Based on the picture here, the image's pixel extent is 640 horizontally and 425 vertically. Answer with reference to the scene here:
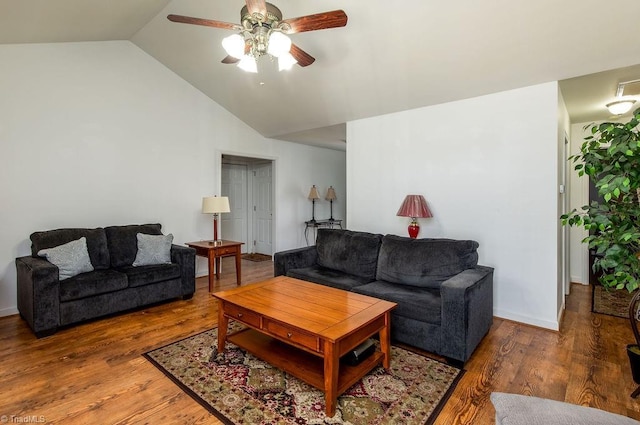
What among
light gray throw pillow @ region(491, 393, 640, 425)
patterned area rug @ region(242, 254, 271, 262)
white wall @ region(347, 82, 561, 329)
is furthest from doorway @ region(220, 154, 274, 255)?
light gray throw pillow @ region(491, 393, 640, 425)

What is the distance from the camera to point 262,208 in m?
6.79

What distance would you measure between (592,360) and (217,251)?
3930mm

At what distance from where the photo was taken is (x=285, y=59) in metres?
2.35

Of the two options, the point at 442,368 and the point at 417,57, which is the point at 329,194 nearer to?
the point at 417,57

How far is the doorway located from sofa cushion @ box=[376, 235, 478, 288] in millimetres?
3721

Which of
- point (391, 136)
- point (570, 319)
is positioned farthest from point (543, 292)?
point (391, 136)

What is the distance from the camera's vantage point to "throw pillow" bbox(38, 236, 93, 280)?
3.03 metres

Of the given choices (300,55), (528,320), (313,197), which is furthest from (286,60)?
(313,197)

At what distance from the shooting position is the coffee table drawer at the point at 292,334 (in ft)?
6.13

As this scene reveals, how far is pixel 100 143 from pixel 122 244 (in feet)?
4.21

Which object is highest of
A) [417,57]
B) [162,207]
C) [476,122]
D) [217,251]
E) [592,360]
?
[417,57]

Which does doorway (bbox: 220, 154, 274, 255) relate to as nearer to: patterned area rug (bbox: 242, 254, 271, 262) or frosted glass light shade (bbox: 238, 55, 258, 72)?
patterned area rug (bbox: 242, 254, 271, 262)

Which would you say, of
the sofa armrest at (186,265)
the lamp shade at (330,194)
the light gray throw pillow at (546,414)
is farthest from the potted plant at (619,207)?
the lamp shade at (330,194)

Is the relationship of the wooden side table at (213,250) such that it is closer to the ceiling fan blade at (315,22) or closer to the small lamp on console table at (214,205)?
the small lamp on console table at (214,205)
